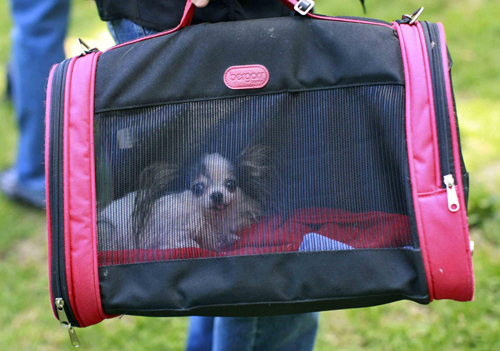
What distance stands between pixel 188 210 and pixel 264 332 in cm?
45

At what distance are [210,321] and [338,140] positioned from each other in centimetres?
82

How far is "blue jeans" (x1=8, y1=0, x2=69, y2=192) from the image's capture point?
256 cm

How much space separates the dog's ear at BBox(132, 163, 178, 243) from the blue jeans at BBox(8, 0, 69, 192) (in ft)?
5.38

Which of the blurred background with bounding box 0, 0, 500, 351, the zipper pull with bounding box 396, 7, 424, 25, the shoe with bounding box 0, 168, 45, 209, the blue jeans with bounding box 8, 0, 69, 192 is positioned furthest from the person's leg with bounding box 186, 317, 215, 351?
the shoe with bounding box 0, 168, 45, 209

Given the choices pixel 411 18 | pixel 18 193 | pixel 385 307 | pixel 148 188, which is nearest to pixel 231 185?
pixel 148 188

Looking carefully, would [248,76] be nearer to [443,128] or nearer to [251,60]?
[251,60]

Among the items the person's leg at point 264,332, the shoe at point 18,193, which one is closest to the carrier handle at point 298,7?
the person's leg at point 264,332

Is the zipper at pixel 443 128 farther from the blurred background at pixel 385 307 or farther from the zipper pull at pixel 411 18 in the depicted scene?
the blurred background at pixel 385 307

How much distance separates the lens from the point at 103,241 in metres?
1.10

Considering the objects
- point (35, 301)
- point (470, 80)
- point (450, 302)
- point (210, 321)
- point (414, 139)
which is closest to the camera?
point (414, 139)

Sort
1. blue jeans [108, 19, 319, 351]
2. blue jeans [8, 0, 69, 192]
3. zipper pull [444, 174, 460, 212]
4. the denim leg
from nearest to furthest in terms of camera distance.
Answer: zipper pull [444, 174, 460, 212] → the denim leg → blue jeans [108, 19, 319, 351] → blue jeans [8, 0, 69, 192]

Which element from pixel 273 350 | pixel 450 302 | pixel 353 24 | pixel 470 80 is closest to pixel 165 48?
pixel 353 24

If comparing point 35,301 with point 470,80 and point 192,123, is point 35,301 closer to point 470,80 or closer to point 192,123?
point 192,123

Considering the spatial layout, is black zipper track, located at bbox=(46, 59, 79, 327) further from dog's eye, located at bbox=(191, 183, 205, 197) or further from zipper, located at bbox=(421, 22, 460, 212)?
Answer: zipper, located at bbox=(421, 22, 460, 212)
